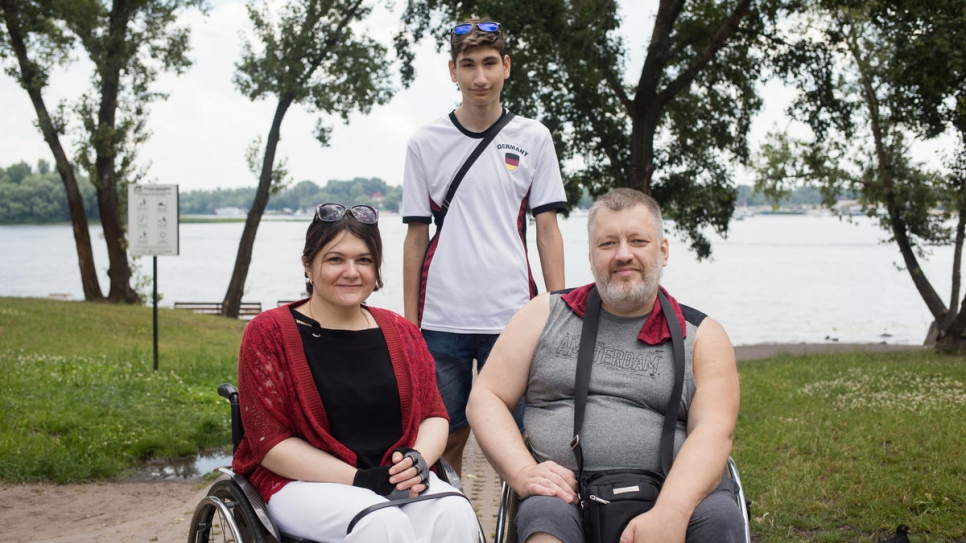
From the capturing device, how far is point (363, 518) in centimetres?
247

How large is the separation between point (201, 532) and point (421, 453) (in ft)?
2.68

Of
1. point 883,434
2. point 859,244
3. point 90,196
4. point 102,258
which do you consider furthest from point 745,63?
point 859,244

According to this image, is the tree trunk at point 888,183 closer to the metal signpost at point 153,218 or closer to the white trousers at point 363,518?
the metal signpost at point 153,218

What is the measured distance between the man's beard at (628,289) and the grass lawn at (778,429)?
86.9 inches

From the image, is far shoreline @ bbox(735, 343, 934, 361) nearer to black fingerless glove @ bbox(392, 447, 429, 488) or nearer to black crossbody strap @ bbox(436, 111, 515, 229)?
black crossbody strap @ bbox(436, 111, 515, 229)

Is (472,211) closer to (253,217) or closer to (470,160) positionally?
(470,160)

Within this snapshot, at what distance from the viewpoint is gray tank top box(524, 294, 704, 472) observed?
2771 millimetres

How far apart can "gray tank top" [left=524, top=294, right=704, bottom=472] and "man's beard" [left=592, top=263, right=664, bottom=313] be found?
0.25ft

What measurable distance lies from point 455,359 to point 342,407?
710 mm

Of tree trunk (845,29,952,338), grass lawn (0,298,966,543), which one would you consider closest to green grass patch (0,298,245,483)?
grass lawn (0,298,966,543)

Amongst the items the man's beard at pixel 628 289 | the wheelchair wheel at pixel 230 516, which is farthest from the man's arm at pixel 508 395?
the wheelchair wheel at pixel 230 516

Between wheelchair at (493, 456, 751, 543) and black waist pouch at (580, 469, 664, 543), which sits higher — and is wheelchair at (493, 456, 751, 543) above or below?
below

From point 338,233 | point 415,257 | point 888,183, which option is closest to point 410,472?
point 338,233

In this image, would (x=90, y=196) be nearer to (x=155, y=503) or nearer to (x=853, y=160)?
(x=853, y=160)
